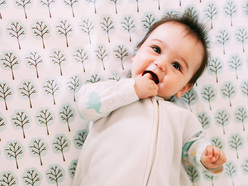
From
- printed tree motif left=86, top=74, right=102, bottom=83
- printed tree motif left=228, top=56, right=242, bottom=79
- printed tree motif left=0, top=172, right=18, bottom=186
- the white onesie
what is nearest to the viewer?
the white onesie

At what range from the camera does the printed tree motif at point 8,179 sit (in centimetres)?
110

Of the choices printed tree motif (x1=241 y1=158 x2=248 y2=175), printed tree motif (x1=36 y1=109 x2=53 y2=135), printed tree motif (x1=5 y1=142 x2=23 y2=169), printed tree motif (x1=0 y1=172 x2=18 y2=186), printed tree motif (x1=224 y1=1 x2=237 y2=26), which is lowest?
printed tree motif (x1=241 y1=158 x2=248 y2=175)

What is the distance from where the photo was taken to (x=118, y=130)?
3.46 ft

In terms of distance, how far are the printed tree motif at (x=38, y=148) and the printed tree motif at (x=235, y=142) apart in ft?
2.77

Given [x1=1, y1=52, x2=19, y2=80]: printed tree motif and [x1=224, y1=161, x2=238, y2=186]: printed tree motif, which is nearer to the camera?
[x1=1, y1=52, x2=19, y2=80]: printed tree motif

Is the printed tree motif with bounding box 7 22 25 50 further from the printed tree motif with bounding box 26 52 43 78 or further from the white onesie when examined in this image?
the white onesie

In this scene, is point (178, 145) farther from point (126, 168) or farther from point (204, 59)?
point (204, 59)


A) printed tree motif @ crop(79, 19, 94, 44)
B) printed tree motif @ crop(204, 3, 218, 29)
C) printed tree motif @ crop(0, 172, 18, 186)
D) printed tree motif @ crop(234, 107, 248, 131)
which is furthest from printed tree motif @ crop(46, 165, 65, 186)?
printed tree motif @ crop(204, 3, 218, 29)

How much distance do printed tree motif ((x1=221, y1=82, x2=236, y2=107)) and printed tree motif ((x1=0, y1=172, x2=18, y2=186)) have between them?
1002 millimetres

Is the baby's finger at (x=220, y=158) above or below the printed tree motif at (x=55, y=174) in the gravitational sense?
above

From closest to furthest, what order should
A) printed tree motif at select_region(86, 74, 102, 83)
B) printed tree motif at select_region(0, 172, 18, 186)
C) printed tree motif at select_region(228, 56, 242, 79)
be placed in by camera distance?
printed tree motif at select_region(0, 172, 18, 186), printed tree motif at select_region(86, 74, 102, 83), printed tree motif at select_region(228, 56, 242, 79)

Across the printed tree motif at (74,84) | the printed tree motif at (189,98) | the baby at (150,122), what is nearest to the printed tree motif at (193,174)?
the baby at (150,122)

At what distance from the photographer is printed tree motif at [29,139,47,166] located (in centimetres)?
114

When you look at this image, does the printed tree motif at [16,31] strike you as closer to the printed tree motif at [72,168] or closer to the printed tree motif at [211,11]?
the printed tree motif at [72,168]
